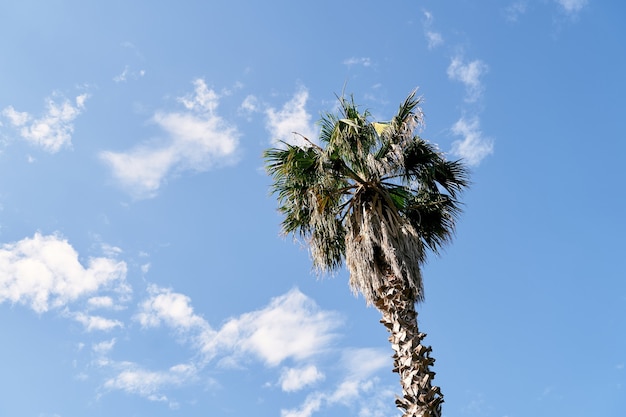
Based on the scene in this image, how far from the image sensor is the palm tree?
398 inches

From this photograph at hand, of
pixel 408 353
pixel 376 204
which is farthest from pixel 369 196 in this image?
pixel 408 353

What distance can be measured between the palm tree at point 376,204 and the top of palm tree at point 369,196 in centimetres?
2

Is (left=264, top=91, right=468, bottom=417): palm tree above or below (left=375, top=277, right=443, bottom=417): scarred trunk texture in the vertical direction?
above

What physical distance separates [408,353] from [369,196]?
3432mm

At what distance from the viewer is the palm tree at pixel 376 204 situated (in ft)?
33.2

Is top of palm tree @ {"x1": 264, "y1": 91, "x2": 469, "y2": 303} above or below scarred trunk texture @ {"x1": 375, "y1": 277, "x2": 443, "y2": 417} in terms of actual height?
above

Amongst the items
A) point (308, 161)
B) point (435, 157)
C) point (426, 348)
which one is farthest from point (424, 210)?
point (426, 348)

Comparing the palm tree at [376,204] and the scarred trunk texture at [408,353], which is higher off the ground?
the palm tree at [376,204]

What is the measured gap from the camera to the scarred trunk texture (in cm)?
847

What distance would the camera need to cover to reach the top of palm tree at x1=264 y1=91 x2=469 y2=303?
10.5 metres

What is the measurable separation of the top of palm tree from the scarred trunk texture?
305 millimetres

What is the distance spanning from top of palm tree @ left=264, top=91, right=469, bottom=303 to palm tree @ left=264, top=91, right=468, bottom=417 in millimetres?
19

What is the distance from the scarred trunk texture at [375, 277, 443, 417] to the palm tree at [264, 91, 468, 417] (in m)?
0.02

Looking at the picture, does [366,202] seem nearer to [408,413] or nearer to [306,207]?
[306,207]
